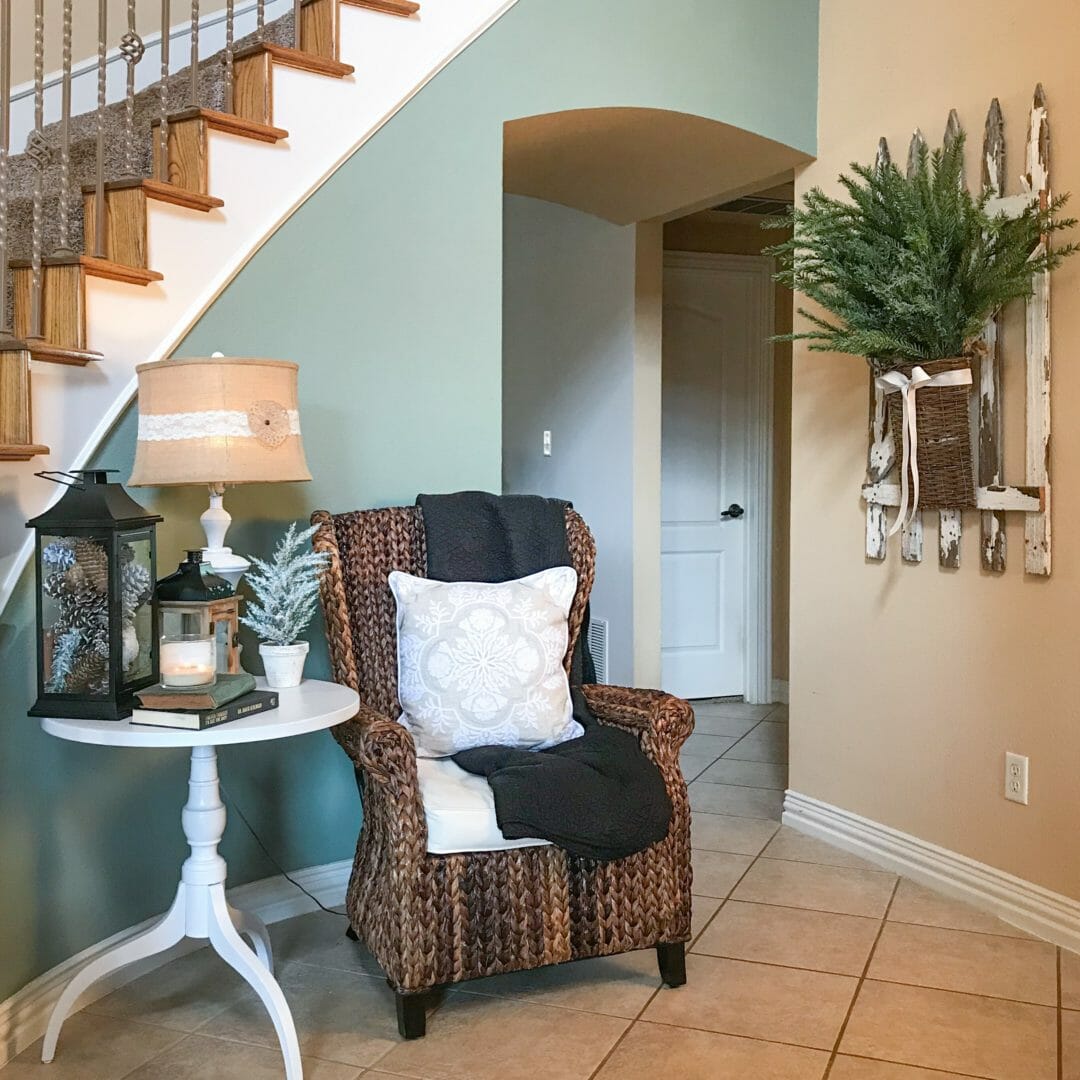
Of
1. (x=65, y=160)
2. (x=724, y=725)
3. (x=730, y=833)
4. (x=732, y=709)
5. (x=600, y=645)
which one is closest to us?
(x=65, y=160)

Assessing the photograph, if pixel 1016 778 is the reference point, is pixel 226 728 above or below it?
above

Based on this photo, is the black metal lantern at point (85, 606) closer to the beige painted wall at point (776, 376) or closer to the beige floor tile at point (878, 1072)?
the beige floor tile at point (878, 1072)

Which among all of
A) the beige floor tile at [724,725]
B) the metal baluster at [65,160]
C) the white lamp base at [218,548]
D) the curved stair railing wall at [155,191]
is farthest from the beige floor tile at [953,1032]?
the beige floor tile at [724,725]

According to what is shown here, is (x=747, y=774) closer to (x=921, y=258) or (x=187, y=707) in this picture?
(x=921, y=258)

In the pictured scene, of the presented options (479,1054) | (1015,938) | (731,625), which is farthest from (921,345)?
(731,625)

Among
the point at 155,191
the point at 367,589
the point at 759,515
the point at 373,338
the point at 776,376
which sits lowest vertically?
the point at 367,589

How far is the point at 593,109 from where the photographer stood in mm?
3215

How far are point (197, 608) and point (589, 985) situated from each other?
1176 millimetres

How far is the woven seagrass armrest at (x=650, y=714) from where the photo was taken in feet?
8.30

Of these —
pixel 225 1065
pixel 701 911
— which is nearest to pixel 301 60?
pixel 225 1065

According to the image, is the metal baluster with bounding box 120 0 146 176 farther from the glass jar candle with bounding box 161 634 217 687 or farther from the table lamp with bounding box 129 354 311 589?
the glass jar candle with bounding box 161 634 217 687

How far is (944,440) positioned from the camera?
2947 mm

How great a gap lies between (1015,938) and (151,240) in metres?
2.58

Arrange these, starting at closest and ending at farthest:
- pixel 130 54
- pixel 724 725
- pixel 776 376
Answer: pixel 130 54
pixel 724 725
pixel 776 376
